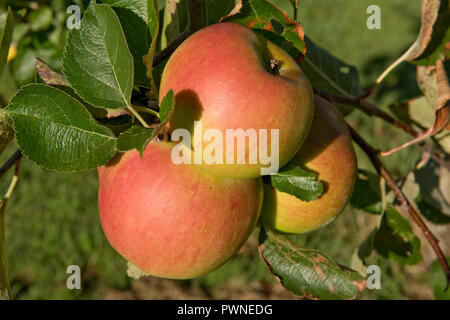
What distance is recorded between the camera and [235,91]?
641 millimetres

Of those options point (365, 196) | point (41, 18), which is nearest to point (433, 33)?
point (365, 196)

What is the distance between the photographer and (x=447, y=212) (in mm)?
1268

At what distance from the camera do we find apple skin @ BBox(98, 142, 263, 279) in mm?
704

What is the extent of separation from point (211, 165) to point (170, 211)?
0.09m

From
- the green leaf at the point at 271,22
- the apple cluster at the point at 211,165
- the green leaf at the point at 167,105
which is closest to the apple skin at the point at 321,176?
the apple cluster at the point at 211,165

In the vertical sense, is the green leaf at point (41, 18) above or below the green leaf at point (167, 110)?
below

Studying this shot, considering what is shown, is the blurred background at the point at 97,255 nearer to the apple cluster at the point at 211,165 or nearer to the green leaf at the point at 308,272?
the green leaf at the point at 308,272

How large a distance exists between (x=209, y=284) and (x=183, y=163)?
1647 mm

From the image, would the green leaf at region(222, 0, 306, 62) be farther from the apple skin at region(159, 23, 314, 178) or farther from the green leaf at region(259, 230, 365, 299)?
the green leaf at region(259, 230, 365, 299)

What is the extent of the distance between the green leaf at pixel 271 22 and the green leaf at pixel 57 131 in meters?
0.26

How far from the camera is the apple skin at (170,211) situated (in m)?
0.70
